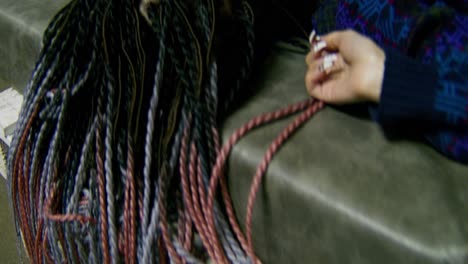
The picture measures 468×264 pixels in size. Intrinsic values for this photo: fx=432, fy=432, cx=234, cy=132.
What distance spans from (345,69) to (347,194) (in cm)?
17

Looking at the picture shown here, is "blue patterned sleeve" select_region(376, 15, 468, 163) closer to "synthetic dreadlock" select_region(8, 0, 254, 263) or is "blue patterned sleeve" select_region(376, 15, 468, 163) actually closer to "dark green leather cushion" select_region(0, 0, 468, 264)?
"dark green leather cushion" select_region(0, 0, 468, 264)

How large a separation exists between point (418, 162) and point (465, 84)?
0.09 meters

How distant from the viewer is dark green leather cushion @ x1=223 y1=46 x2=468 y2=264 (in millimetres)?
410

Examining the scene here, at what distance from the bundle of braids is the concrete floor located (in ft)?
1.03

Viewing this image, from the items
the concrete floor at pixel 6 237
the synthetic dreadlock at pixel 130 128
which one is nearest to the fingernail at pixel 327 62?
the synthetic dreadlock at pixel 130 128

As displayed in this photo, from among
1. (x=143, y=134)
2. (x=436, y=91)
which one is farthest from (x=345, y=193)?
(x=143, y=134)

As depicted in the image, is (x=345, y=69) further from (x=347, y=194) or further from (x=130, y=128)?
(x=130, y=128)

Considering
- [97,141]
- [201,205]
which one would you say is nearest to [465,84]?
[201,205]

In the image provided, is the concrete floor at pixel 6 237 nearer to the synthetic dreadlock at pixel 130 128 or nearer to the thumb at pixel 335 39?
the synthetic dreadlock at pixel 130 128

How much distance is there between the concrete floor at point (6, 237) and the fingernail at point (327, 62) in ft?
2.33

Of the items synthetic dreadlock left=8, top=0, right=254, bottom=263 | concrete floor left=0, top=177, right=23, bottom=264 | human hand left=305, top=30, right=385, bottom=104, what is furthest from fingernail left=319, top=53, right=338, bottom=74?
concrete floor left=0, top=177, right=23, bottom=264

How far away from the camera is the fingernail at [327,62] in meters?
0.55

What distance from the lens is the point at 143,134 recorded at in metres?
0.59

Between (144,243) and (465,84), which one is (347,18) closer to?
(465,84)
